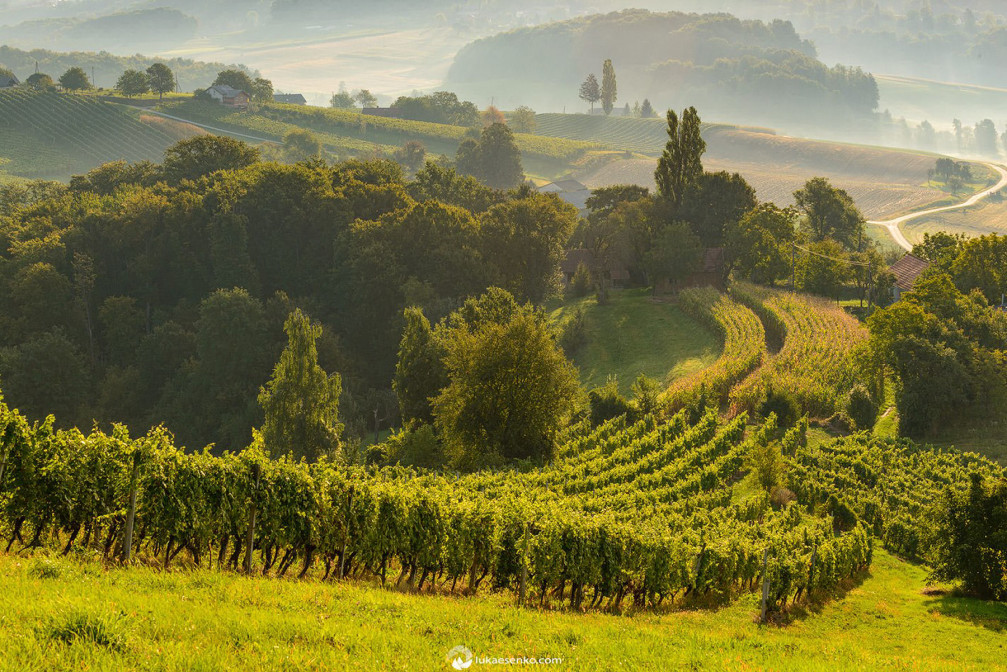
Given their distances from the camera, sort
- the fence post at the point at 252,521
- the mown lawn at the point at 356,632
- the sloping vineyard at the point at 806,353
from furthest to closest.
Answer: the sloping vineyard at the point at 806,353
the fence post at the point at 252,521
the mown lawn at the point at 356,632

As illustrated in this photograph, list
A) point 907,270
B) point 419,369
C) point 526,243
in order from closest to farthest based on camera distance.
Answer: point 419,369 < point 907,270 < point 526,243

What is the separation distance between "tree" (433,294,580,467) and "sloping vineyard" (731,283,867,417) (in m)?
14.0

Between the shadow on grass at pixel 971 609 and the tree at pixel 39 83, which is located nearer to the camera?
the shadow on grass at pixel 971 609

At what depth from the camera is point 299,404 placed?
5116 centimetres

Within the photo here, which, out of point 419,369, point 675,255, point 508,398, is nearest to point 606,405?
point 508,398

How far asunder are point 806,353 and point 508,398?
26038 millimetres

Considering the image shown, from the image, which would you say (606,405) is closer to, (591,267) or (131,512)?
(131,512)

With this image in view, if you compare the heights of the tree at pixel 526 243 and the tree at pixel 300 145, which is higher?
the tree at pixel 300 145

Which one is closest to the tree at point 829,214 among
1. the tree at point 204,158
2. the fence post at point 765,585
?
the tree at point 204,158

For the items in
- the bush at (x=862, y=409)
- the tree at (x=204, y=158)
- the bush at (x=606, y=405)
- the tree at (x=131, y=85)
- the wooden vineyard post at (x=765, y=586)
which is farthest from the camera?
the tree at (x=131, y=85)

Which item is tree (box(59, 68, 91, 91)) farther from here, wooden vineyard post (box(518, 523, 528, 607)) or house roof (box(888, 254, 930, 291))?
wooden vineyard post (box(518, 523, 528, 607))

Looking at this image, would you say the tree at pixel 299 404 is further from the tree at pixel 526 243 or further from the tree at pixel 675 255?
the tree at pixel 675 255

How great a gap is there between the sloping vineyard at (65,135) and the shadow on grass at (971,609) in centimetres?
17628

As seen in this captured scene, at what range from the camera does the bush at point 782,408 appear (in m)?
50.3
